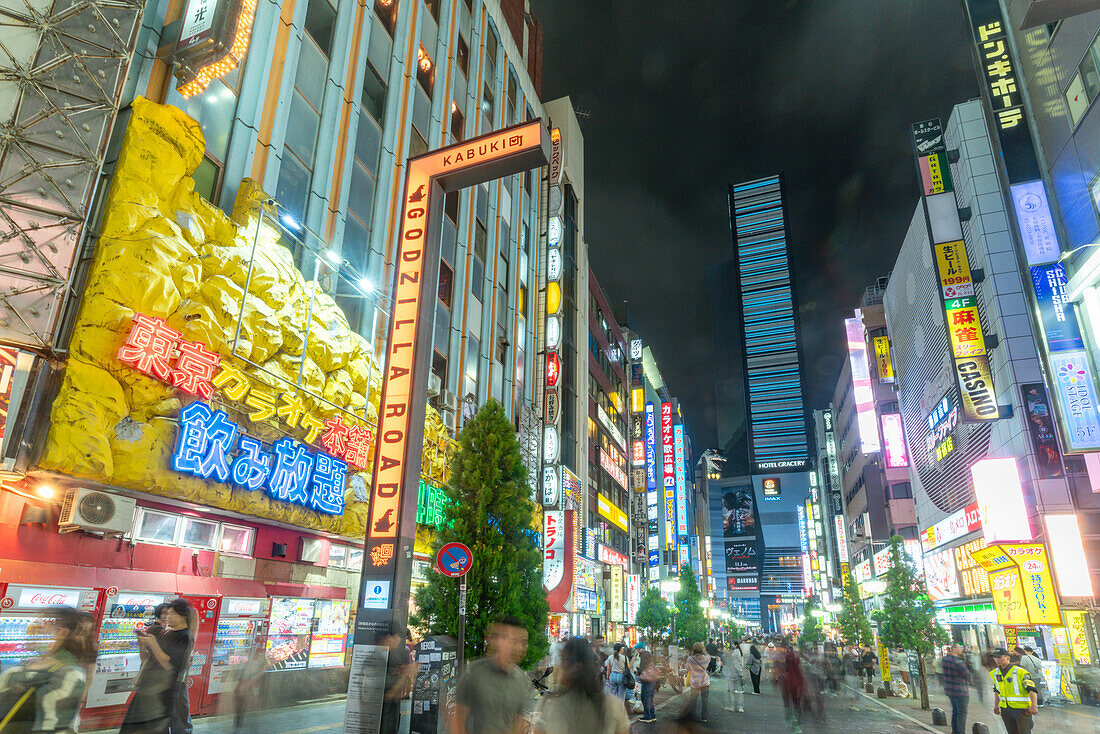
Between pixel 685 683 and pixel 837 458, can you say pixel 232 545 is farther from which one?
pixel 837 458

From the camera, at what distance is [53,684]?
4.70 m

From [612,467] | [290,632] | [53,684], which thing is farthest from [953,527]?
[53,684]

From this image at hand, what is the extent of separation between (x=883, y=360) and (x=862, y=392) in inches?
154

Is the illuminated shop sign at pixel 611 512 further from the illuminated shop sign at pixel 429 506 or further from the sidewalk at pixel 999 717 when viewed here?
the illuminated shop sign at pixel 429 506

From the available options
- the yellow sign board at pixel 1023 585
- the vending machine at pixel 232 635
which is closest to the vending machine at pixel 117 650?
the vending machine at pixel 232 635

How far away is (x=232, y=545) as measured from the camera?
45.4ft

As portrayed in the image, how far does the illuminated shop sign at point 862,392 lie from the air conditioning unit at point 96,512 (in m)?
61.1

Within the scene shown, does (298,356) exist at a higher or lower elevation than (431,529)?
higher

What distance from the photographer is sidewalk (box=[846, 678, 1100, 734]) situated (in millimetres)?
16484

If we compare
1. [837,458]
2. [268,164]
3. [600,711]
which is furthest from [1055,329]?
[837,458]

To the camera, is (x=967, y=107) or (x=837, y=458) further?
(x=837, y=458)

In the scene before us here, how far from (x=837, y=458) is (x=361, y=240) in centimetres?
8746

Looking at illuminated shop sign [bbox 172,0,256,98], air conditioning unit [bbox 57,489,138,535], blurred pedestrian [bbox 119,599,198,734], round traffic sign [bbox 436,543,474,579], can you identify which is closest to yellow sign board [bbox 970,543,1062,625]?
round traffic sign [bbox 436,543,474,579]

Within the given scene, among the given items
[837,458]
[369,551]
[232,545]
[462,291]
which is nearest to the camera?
[369,551]
